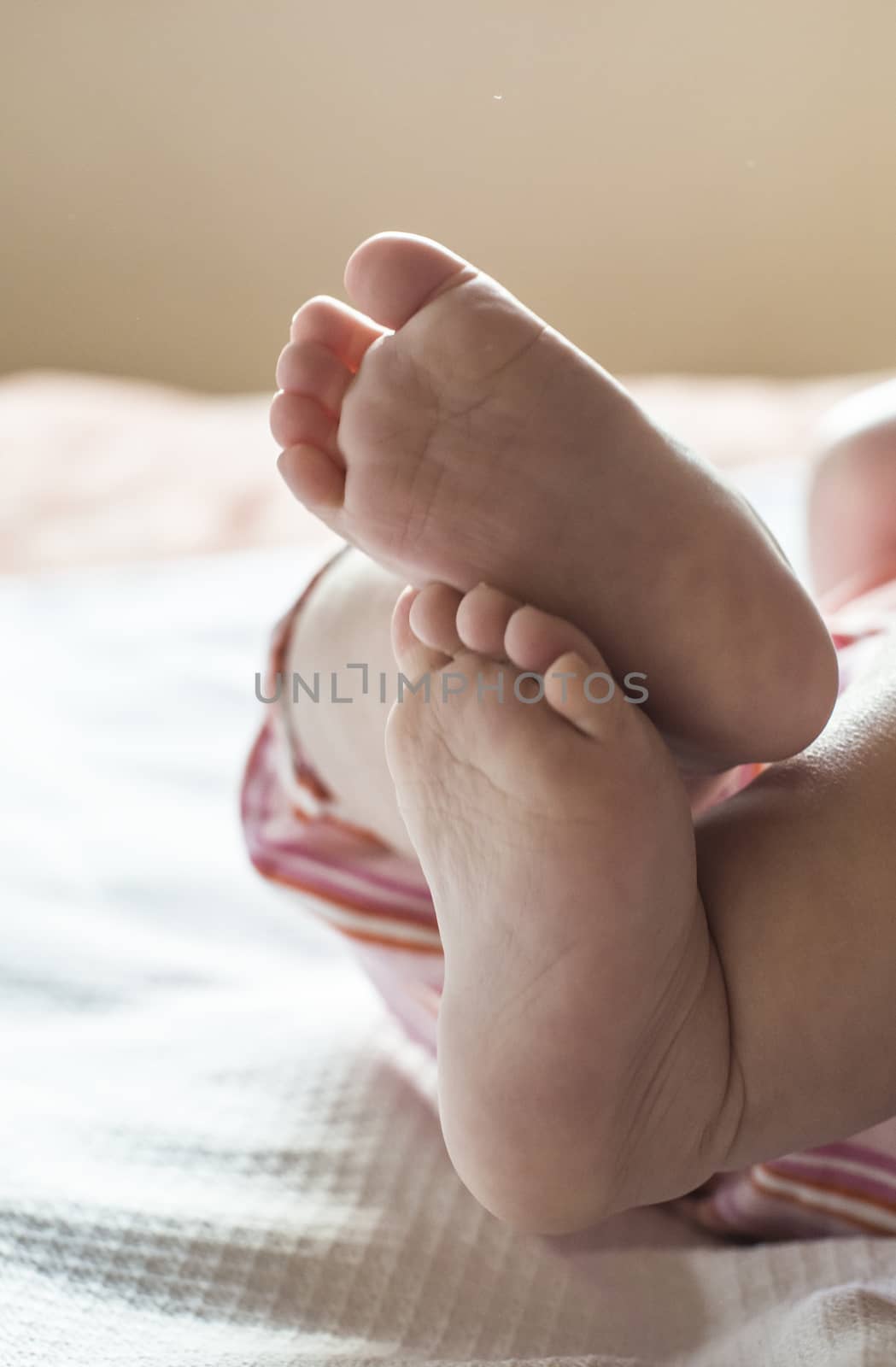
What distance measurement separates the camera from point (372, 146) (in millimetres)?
414

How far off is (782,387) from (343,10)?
592 mm

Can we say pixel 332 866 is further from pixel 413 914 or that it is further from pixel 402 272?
pixel 402 272

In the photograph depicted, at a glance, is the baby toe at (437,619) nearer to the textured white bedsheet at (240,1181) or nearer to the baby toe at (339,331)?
the baby toe at (339,331)

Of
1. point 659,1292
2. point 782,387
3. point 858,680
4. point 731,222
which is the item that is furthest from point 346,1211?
point 782,387

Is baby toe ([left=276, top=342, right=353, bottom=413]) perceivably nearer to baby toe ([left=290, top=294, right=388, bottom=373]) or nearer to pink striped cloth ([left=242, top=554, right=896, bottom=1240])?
baby toe ([left=290, top=294, right=388, bottom=373])

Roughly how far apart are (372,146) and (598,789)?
21 cm

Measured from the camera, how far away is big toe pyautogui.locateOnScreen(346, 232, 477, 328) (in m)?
0.36

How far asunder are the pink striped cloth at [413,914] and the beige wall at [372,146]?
14 cm

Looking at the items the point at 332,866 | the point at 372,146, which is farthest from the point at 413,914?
the point at 372,146

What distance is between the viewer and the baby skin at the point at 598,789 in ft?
1.13

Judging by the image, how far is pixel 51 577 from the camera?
0.96 m

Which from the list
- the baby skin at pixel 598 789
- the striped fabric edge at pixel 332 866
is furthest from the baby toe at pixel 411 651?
the striped fabric edge at pixel 332 866

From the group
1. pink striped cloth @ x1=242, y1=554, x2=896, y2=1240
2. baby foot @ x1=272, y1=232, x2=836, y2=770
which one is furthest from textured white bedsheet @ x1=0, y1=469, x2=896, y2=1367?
baby foot @ x1=272, y1=232, x2=836, y2=770

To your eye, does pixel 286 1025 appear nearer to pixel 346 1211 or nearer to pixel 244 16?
pixel 346 1211
